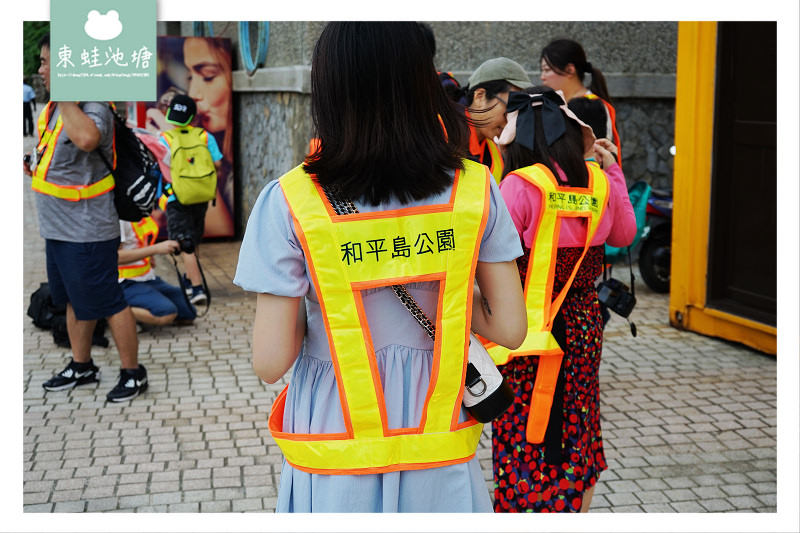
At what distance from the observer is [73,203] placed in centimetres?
491

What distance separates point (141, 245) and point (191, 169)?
4.42ft

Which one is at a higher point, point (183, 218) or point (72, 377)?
point (183, 218)

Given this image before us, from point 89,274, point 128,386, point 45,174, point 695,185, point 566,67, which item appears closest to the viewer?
point 45,174

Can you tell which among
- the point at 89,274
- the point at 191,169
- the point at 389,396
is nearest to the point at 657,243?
the point at 191,169

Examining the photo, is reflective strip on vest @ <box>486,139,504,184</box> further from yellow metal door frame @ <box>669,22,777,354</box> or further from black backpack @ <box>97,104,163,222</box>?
yellow metal door frame @ <box>669,22,777,354</box>

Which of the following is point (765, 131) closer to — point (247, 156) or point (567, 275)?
point (567, 275)

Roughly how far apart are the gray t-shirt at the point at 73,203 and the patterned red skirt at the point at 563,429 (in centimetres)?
273

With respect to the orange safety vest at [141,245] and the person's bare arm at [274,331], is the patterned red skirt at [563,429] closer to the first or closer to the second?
the person's bare arm at [274,331]

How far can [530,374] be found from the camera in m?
3.18

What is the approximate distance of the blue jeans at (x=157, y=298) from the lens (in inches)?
261

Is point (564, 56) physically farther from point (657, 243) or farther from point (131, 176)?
point (657, 243)

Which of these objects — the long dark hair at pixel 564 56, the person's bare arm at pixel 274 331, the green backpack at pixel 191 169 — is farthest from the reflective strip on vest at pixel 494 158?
the green backpack at pixel 191 169

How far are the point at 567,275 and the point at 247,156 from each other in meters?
7.66

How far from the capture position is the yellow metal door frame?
6266 millimetres
